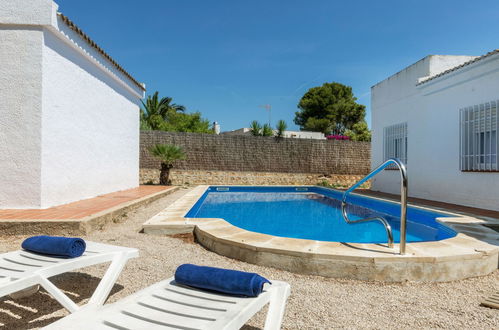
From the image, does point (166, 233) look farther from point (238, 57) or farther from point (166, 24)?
point (238, 57)

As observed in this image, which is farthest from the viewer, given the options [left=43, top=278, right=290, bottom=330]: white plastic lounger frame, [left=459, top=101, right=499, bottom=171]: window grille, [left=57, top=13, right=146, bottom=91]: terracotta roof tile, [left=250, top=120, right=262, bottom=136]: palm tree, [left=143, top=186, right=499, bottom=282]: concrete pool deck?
[left=250, top=120, right=262, bottom=136]: palm tree

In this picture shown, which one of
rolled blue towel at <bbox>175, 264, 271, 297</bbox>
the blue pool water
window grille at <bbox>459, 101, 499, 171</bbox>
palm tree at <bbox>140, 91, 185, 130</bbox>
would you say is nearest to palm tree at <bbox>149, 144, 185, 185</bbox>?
the blue pool water

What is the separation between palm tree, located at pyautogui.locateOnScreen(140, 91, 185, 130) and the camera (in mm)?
31617

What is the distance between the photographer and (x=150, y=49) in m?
23.5

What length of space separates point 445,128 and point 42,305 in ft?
31.0

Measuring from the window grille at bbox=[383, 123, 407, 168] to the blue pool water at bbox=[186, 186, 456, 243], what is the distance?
213 centimetres

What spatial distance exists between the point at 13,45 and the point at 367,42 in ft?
53.3

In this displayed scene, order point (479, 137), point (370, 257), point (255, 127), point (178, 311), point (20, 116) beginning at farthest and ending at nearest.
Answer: point (255, 127) → point (479, 137) → point (20, 116) → point (370, 257) → point (178, 311)

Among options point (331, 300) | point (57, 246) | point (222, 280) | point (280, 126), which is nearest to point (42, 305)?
point (57, 246)

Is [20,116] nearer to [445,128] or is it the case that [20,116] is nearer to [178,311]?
[178,311]

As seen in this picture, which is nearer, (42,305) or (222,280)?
(222,280)

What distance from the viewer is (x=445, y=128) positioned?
8406 millimetres

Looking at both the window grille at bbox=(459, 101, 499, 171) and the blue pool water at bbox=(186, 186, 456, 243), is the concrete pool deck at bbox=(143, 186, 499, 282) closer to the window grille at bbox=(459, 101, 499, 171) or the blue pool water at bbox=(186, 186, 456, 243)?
the blue pool water at bbox=(186, 186, 456, 243)

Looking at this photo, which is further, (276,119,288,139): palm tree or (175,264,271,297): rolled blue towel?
(276,119,288,139): palm tree
